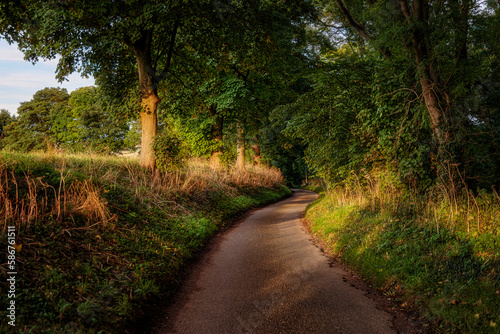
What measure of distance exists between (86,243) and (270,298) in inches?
136

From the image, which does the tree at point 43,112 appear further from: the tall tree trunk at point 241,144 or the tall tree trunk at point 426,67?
the tall tree trunk at point 426,67

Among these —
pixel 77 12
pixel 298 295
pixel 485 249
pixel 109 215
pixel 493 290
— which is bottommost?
pixel 298 295

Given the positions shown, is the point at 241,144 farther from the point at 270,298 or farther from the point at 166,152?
the point at 270,298

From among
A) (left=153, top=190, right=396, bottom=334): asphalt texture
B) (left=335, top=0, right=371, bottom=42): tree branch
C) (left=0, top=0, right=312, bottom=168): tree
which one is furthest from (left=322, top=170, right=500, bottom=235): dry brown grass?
(left=0, top=0, right=312, bottom=168): tree

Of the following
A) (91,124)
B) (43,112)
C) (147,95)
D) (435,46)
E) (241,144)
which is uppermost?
(43,112)

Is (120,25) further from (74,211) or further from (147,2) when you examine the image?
(74,211)

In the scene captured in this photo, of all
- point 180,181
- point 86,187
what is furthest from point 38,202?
point 180,181

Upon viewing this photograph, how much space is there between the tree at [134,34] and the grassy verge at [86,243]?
3.64 metres

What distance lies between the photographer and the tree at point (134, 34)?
31.9 ft

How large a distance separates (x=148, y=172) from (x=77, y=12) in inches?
224

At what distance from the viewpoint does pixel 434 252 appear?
17.6ft

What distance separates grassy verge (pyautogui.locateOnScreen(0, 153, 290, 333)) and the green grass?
13.6ft

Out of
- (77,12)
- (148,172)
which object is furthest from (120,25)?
(148,172)

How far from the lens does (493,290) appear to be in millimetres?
4043
